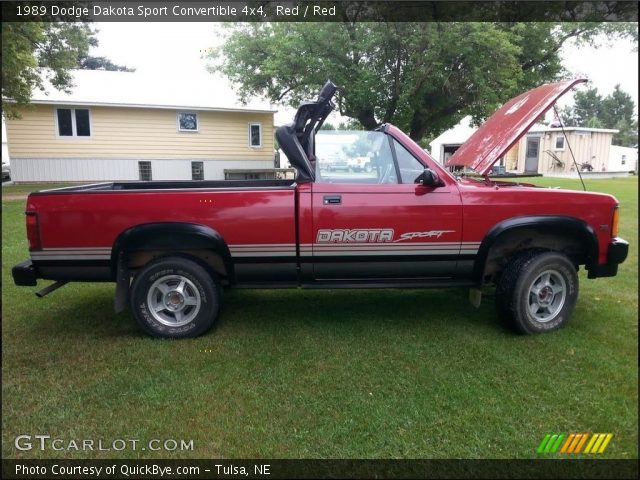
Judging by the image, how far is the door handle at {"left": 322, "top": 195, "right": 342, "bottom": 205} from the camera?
3814 mm

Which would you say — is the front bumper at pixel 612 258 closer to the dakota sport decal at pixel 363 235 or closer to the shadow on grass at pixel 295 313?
the shadow on grass at pixel 295 313

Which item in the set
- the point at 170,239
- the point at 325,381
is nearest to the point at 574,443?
the point at 325,381

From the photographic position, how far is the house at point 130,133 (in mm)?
16812

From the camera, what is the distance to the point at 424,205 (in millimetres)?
3855

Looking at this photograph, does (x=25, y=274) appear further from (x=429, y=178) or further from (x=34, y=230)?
(x=429, y=178)

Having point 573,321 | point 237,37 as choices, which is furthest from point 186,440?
point 237,37

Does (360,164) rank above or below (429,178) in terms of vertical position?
above

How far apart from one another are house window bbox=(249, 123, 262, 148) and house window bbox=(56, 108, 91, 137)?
20.5 feet

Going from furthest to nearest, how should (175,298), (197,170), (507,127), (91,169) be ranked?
1. (197,170)
2. (91,169)
3. (507,127)
4. (175,298)

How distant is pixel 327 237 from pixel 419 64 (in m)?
7.68

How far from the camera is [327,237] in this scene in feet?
12.6

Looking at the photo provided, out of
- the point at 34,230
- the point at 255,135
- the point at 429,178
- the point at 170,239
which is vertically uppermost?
the point at 255,135

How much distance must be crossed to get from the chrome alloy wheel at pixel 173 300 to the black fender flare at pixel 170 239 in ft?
0.98

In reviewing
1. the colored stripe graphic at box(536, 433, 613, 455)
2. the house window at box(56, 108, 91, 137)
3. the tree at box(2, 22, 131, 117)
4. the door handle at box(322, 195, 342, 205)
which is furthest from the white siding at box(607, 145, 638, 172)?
→ the house window at box(56, 108, 91, 137)
